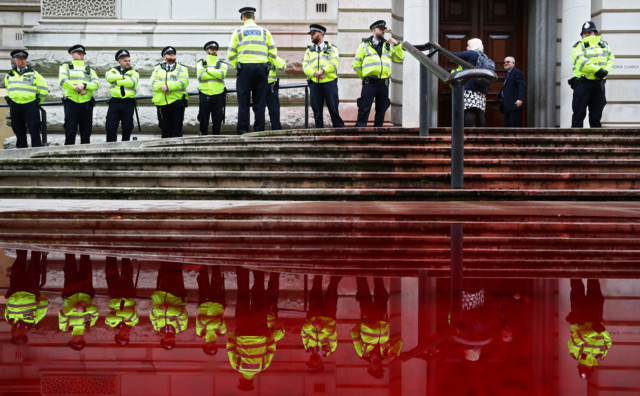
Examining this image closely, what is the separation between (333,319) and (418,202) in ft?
12.7

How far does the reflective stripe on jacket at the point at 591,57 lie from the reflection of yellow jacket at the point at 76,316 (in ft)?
31.7

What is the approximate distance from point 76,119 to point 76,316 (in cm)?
1072

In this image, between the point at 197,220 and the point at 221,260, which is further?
the point at 197,220

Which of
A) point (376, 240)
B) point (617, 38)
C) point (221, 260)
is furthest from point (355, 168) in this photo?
point (617, 38)

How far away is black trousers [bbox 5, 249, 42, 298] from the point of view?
2.16 meters

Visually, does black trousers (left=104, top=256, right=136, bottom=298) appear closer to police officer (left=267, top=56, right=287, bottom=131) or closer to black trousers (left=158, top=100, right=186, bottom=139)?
police officer (left=267, top=56, right=287, bottom=131)

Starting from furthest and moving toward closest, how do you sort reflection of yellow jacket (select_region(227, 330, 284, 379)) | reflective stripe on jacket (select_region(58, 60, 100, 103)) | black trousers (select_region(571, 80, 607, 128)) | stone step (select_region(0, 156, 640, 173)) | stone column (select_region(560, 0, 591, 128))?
1. stone column (select_region(560, 0, 591, 128))
2. reflective stripe on jacket (select_region(58, 60, 100, 103))
3. black trousers (select_region(571, 80, 607, 128))
4. stone step (select_region(0, 156, 640, 173))
5. reflection of yellow jacket (select_region(227, 330, 284, 379))

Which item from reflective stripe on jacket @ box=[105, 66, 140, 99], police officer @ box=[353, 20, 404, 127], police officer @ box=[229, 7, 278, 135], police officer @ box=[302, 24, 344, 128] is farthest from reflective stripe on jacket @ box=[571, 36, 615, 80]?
reflective stripe on jacket @ box=[105, 66, 140, 99]

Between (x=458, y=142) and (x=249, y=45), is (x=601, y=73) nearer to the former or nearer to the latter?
(x=458, y=142)

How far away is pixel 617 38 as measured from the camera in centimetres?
1345

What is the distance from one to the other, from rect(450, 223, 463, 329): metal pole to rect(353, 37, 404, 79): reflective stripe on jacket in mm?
6920

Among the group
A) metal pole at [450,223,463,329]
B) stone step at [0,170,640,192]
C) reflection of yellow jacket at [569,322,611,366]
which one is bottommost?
reflection of yellow jacket at [569,322,611,366]

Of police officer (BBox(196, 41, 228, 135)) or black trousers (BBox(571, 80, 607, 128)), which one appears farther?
police officer (BBox(196, 41, 228, 135))

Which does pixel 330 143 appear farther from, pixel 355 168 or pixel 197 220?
pixel 197 220
